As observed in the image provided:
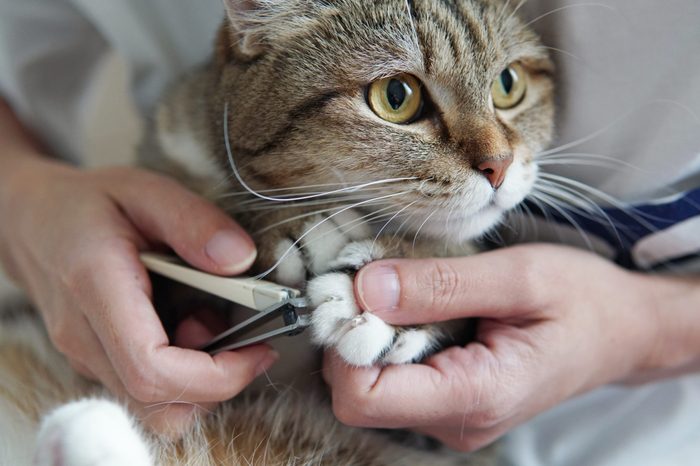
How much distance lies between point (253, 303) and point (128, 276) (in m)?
0.21

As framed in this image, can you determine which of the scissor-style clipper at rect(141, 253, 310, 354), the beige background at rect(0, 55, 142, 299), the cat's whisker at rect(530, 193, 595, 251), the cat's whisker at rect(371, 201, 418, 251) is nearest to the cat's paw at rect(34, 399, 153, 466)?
the scissor-style clipper at rect(141, 253, 310, 354)

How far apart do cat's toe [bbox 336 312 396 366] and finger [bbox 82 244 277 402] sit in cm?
12

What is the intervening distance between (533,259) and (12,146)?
0.96 m

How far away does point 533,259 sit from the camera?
75 centimetres

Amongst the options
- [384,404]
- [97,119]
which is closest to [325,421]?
[384,404]

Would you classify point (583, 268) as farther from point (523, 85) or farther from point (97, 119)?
point (97, 119)

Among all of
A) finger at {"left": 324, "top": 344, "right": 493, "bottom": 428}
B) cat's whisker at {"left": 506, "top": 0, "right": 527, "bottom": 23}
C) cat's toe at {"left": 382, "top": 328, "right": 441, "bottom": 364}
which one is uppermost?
cat's whisker at {"left": 506, "top": 0, "right": 527, "bottom": 23}

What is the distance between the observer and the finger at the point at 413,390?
64 centimetres

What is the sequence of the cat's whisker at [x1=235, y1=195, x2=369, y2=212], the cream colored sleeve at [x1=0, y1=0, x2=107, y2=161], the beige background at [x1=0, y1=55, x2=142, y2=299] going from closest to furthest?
the cat's whisker at [x1=235, y1=195, x2=369, y2=212] < the cream colored sleeve at [x1=0, y1=0, x2=107, y2=161] < the beige background at [x1=0, y1=55, x2=142, y2=299]

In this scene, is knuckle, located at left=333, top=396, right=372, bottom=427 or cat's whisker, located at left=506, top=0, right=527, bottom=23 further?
cat's whisker, located at left=506, top=0, right=527, bottom=23

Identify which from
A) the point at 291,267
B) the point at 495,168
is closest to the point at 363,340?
the point at 291,267

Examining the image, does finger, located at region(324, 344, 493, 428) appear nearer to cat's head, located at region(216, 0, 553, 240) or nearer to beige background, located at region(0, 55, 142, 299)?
cat's head, located at region(216, 0, 553, 240)

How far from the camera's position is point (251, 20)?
711 millimetres

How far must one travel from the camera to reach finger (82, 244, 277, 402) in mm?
650
